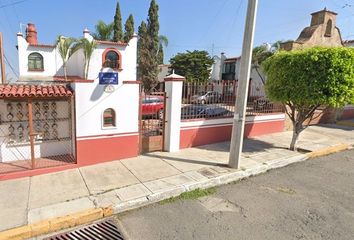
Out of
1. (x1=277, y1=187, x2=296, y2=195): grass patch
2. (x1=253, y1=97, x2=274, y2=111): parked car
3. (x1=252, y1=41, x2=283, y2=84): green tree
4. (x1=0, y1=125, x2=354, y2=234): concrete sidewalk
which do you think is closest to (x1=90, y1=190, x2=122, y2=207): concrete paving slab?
(x1=0, y1=125, x2=354, y2=234): concrete sidewalk

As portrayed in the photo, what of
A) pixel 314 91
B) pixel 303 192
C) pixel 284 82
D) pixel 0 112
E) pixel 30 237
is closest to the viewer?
pixel 30 237

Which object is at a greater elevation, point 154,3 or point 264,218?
point 154,3

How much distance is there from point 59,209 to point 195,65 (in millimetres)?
26601

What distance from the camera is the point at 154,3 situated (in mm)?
→ 28062

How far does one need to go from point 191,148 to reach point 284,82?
3.88 metres

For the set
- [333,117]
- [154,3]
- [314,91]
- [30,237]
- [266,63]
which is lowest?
[30,237]

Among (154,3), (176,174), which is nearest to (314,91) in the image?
(176,174)

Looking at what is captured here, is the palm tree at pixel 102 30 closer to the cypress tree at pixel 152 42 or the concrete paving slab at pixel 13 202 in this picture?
the cypress tree at pixel 152 42

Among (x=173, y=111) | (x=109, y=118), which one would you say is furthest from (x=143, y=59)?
(x=109, y=118)

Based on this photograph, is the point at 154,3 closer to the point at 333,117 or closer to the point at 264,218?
the point at 333,117

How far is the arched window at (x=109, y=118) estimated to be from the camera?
6.79 m

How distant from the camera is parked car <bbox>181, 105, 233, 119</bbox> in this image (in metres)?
8.37

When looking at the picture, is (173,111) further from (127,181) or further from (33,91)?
(33,91)

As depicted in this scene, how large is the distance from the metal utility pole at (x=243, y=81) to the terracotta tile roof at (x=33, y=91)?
4429 millimetres
